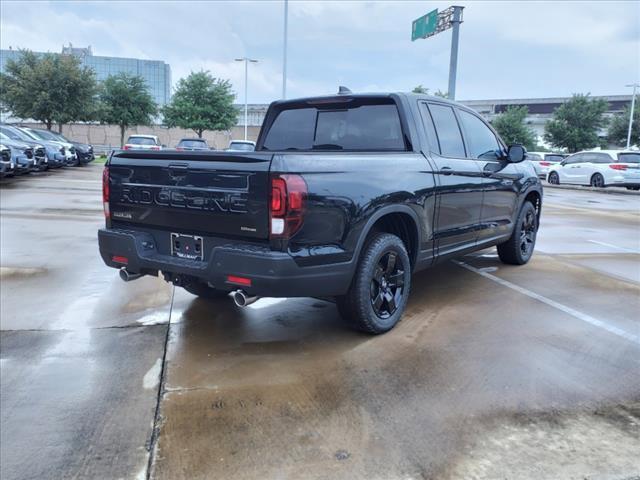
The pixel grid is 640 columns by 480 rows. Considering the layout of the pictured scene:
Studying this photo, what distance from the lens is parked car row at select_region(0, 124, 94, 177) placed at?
1576 cm

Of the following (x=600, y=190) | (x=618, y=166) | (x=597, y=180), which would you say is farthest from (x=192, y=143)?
(x=618, y=166)

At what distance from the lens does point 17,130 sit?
20.7 metres

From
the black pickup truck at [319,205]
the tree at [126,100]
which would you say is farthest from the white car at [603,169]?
the tree at [126,100]

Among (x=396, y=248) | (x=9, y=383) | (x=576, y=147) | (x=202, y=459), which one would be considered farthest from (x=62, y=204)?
(x=576, y=147)

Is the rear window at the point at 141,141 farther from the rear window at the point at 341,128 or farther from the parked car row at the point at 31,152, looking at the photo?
the rear window at the point at 341,128

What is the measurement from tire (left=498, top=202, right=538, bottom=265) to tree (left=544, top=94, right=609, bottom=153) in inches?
1621

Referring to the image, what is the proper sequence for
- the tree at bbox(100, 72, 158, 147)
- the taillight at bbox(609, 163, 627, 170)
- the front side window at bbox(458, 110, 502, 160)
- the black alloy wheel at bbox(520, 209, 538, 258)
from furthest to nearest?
the tree at bbox(100, 72, 158, 147), the taillight at bbox(609, 163, 627, 170), the black alloy wheel at bbox(520, 209, 538, 258), the front side window at bbox(458, 110, 502, 160)

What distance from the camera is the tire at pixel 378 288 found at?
4098mm

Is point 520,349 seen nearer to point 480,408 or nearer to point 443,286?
point 480,408

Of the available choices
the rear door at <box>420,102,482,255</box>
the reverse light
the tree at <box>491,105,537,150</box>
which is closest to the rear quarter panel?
the reverse light

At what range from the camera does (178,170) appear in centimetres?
393

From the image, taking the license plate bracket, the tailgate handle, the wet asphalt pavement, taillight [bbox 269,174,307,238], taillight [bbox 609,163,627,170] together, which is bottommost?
the wet asphalt pavement

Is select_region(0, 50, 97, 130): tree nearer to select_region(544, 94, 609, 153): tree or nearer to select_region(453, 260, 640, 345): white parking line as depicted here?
select_region(453, 260, 640, 345): white parking line

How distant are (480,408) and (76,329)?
3.39m
